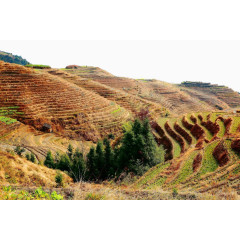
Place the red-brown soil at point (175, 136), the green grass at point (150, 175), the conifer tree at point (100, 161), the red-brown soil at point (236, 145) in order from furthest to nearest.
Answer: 1. the red-brown soil at point (175, 136)
2. the conifer tree at point (100, 161)
3. the red-brown soil at point (236, 145)
4. the green grass at point (150, 175)

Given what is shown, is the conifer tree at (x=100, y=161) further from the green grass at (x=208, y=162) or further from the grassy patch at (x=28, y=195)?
the grassy patch at (x=28, y=195)

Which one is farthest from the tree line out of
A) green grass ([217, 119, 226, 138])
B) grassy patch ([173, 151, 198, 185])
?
green grass ([217, 119, 226, 138])

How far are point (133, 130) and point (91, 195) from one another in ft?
42.3

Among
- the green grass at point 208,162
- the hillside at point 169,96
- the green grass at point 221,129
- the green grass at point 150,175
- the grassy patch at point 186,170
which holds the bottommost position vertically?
the green grass at point 150,175

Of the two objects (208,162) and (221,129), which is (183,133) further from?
(208,162)

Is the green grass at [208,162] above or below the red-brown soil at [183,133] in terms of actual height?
below

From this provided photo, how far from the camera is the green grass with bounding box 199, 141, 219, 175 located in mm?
9664

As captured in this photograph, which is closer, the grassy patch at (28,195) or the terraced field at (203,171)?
the grassy patch at (28,195)

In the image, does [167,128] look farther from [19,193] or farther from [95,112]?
[19,193]

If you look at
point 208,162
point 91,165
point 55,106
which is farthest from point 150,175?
point 55,106

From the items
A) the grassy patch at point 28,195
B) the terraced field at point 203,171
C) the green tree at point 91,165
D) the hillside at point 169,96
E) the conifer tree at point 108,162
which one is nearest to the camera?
the grassy patch at point 28,195

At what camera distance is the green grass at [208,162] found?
9.66 meters

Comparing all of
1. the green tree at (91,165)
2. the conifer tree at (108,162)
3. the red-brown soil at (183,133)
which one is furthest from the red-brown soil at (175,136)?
the green tree at (91,165)

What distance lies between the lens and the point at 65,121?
3167 cm
